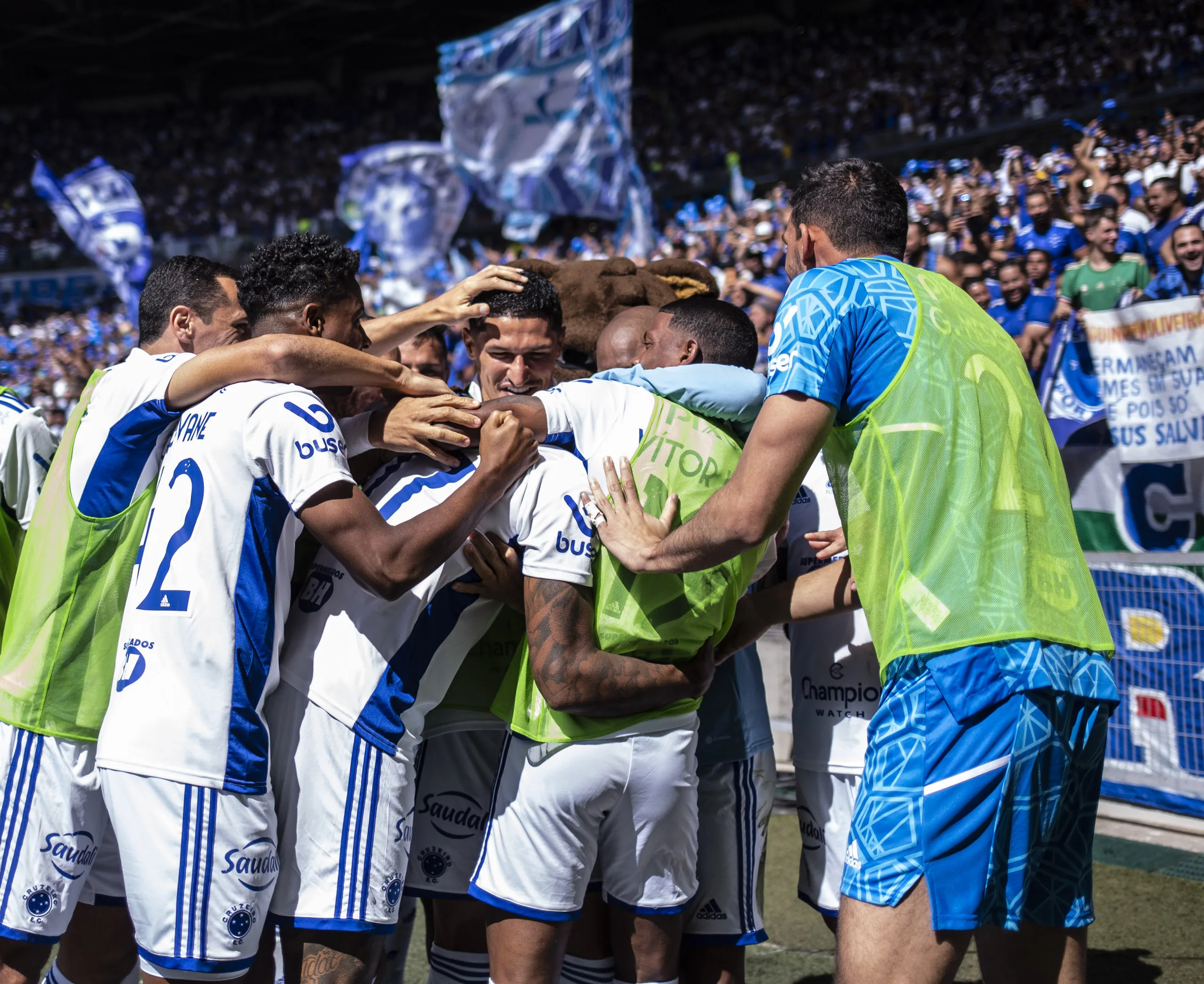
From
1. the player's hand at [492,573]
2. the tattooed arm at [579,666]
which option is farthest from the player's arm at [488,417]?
the tattooed arm at [579,666]

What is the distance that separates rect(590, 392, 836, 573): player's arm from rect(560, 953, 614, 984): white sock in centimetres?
108

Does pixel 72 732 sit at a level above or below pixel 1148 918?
above

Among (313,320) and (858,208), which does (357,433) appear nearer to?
(313,320)

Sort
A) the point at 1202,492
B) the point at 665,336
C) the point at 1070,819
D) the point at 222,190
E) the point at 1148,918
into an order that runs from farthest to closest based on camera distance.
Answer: the point at 222,190 → the point at 1202,492 → the point at 1148,918 → the point at 665,336 → the point at 1070,819

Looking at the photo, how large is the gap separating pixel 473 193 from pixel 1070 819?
70.1ft

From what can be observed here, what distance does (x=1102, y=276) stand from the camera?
298 inches

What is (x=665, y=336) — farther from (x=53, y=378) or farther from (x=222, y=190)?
(x=222, y=190)

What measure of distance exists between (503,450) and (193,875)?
3.38 ft

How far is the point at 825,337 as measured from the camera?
2059 mm

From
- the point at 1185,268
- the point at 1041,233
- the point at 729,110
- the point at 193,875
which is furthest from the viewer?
the point at 729,110

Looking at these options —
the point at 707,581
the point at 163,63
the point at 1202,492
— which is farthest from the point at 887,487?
the point at 163,63

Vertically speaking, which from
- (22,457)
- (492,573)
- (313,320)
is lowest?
(492,573)

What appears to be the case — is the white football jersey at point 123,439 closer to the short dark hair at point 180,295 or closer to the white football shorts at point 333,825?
the short dark hair at point 180,295

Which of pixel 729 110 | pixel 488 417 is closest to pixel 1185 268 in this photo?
pixel 488 417
